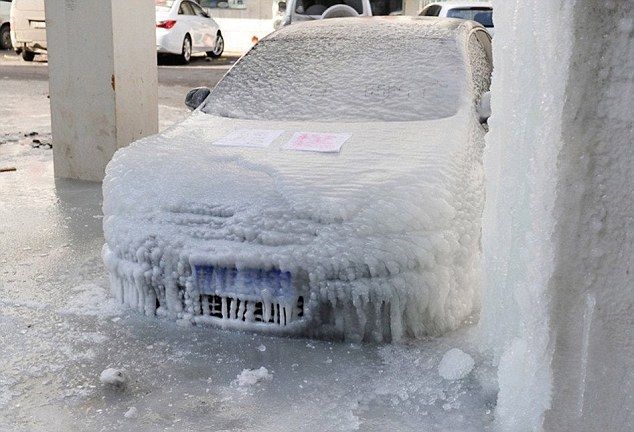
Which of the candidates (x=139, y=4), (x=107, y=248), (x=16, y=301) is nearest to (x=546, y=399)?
(x=107, y=248)

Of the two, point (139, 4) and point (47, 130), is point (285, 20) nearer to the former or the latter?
point (47, 130)

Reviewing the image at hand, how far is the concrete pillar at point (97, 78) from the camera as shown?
20.7 ft

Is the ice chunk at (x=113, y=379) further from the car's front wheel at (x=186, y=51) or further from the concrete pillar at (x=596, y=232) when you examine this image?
the car's front wheel at (x=186, y=51)

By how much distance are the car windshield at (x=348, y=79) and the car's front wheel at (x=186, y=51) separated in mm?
13601

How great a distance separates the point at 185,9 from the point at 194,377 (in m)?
16.0

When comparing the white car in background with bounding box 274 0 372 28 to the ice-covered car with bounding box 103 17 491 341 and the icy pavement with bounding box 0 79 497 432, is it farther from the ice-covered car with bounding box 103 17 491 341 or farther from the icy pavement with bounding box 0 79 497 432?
the icy pavement with bounding box 0 79 497 432

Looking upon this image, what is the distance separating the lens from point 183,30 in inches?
694

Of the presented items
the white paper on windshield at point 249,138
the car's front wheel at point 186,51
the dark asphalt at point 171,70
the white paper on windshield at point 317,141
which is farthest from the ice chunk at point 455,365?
the car's front wheel at point 186,51

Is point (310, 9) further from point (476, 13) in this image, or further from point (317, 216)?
point (317, 216)

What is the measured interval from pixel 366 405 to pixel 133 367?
97 cm

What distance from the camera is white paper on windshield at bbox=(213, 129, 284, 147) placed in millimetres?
3869

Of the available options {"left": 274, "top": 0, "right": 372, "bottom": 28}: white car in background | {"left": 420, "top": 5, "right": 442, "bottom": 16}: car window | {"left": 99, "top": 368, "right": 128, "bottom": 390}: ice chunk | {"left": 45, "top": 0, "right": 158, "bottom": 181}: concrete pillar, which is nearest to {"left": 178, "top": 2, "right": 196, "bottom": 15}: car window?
{"left": 274, "top": 0, "right": 372, "bottom": 28}: white car in background

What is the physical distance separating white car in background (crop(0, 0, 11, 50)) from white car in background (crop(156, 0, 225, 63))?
5147 millimetres

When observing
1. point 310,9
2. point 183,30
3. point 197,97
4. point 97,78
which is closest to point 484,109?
point 197,97
